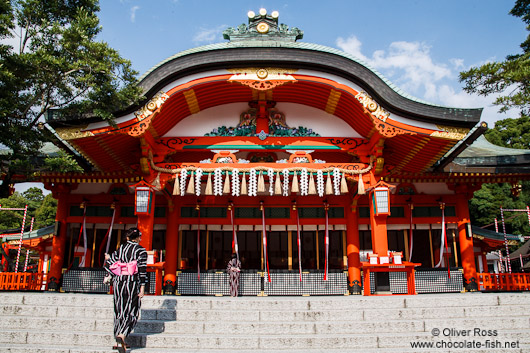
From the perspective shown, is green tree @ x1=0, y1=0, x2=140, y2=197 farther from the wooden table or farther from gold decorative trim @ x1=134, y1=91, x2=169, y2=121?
the wooden table

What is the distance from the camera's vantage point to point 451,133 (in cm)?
1069

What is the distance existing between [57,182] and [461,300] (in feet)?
38.3

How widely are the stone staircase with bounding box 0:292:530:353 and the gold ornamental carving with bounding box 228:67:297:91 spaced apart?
6.16 m

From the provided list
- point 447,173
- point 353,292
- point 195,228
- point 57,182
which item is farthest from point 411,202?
point 57,182

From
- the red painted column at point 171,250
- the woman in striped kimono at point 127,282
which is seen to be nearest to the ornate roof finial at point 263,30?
the red painted column at point 171,250

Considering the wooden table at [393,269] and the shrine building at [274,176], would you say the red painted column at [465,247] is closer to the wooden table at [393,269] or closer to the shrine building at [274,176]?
the shrine building at [274,176]

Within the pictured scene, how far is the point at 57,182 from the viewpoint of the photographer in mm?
12281

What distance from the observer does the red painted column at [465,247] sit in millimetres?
12461

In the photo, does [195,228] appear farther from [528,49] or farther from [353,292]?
[528,49]

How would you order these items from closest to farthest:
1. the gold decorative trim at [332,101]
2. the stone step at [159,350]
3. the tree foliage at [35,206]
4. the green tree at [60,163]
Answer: the stone step at [159,350]
the green tree at [60,163]
the gold decorative trim at [332,101]
the tree foliage at [35,206]

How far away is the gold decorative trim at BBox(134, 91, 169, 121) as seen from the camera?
1065 cm

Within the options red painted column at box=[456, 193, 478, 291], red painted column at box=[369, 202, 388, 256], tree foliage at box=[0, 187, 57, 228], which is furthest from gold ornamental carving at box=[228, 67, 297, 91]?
tree foliage at box=[0, 187, 57, 228]

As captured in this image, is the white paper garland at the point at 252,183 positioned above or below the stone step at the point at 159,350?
above

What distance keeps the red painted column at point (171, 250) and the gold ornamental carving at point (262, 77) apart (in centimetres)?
501
